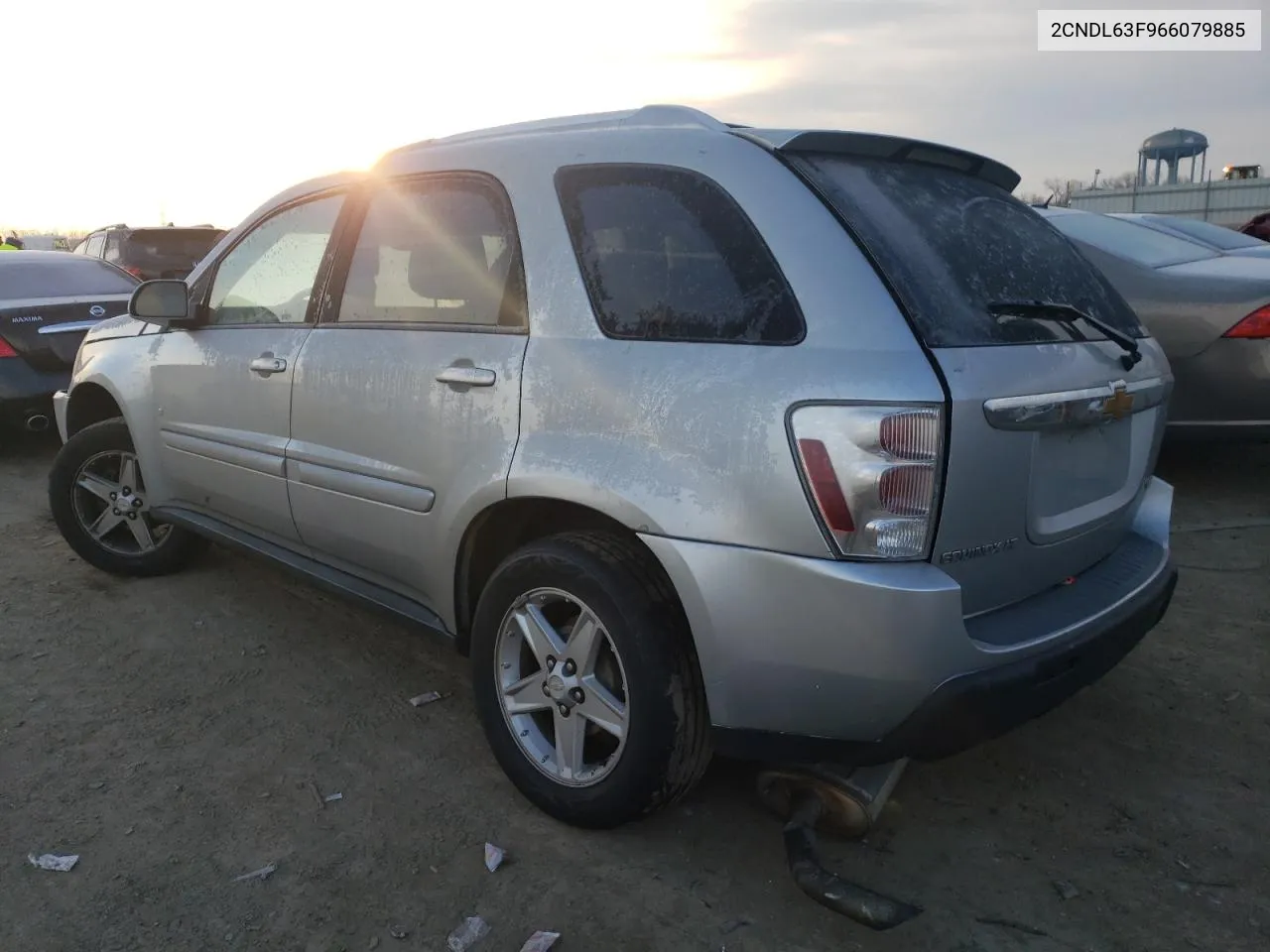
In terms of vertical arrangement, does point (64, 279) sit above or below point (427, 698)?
above

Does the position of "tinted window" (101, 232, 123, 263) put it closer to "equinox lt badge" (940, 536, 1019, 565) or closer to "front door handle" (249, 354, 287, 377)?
"front door handle" (249, 354, 287, 377)

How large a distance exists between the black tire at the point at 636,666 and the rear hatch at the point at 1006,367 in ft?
2.18

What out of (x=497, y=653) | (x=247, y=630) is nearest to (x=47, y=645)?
(x=247, y=630)

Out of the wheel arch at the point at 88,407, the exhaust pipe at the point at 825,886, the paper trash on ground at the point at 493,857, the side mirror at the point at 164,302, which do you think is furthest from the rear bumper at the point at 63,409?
the exhaust pipe at the point at 825,886

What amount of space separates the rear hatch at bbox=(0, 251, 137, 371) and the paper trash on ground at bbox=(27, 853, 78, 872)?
529cm

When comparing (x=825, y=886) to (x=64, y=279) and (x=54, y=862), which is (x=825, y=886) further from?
(x=64, y=279)

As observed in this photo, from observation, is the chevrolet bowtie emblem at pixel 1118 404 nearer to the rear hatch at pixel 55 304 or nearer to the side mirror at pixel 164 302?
the side mirror at pixel 164 302

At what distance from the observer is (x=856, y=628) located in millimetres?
2082

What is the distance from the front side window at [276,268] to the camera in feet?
11.6

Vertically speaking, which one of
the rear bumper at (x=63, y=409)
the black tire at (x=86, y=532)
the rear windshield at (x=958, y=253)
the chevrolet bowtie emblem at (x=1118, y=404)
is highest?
the rear windshield at (x=958, y=253)

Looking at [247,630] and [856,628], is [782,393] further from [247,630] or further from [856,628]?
[247,630]

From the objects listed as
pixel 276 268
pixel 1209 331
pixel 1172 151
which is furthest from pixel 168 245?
pixel 1172 151

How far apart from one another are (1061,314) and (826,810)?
4.46ft

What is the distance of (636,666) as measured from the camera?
2.36 m
